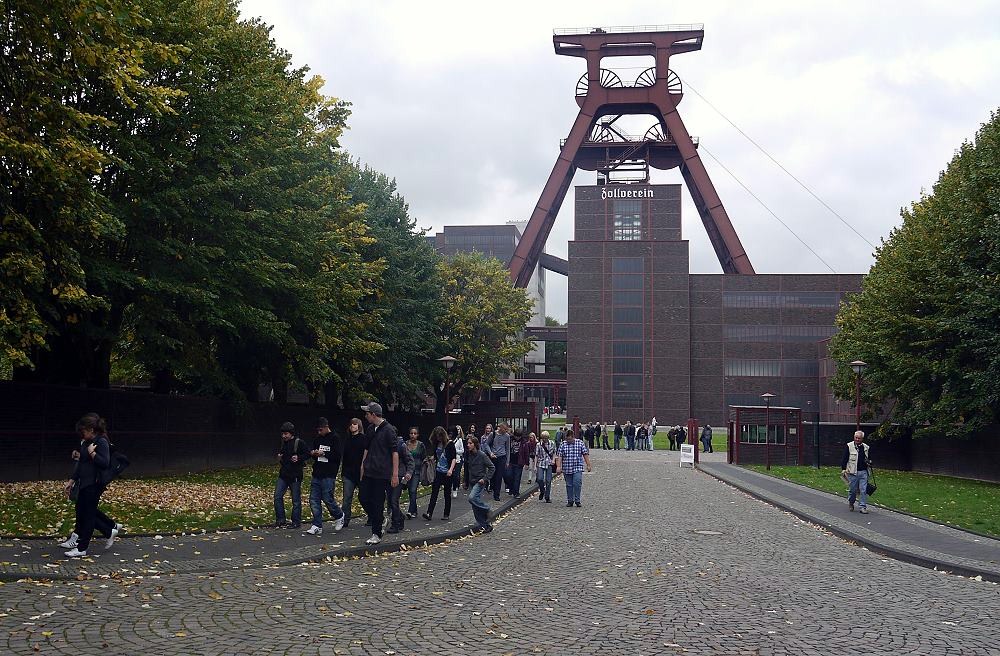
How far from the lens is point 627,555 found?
12.3 m

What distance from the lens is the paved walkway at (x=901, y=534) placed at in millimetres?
11781

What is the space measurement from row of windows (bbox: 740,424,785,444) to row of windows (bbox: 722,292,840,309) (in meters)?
56.6

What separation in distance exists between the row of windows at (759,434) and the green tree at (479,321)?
1829 centimetres

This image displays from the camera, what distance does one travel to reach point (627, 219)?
10888cm

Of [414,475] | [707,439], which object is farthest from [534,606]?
[707,439]

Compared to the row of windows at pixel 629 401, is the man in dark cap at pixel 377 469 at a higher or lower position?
lower

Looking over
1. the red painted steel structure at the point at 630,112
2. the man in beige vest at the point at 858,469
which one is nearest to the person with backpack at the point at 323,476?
the man in beige vest at the point at 858,469

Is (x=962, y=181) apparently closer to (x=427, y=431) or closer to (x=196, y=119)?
(x=196, y=119)

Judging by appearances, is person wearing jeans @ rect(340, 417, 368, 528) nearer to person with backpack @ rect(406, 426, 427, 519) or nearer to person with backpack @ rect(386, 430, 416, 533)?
person with backpack @ rect(386, 430, 416, 533)

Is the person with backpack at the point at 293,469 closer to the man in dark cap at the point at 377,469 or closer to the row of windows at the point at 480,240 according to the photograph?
the man in dark cap at the point at 377,469

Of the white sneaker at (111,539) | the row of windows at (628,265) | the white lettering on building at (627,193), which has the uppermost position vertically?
the white lettering on building at (627,193)

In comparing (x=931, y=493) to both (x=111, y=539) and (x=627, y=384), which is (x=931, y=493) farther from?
(x=627, y=384)

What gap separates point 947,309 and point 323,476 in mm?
25474

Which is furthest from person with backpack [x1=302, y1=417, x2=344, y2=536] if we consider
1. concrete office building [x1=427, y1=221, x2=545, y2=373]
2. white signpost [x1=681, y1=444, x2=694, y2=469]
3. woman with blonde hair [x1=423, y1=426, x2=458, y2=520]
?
concrete office building [x1=427, y1=221, x2=545, y2=373]
